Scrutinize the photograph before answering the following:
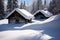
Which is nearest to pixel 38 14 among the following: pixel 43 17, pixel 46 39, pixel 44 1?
pixel 43 17

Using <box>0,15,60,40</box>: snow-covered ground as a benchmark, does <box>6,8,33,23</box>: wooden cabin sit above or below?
above

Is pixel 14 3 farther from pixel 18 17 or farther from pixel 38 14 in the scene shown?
pixel 18 17

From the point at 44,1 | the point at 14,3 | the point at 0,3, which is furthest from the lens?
the point at 44,1

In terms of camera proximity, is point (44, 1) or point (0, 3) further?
point (44, 1)

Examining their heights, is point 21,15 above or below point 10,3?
below

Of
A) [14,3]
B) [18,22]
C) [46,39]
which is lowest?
[46,39]

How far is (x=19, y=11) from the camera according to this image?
31.0 m

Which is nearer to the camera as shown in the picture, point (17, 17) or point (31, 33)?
point (31, 33)

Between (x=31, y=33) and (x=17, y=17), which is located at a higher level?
(x=17, y=17)

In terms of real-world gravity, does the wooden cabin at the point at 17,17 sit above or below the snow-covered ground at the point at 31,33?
above

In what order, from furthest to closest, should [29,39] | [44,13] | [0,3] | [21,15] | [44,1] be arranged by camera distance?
1. [44,1]
2. [0,3]
3. [44,13]
4. [21,15]
5. [29,39]

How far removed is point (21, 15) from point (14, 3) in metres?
30.4

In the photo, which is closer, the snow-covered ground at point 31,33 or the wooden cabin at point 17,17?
the snow-covered ground at point 31,33

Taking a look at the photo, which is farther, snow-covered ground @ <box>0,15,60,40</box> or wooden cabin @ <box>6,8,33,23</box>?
wooden cabin @ <box>6,8,33,23</box>
